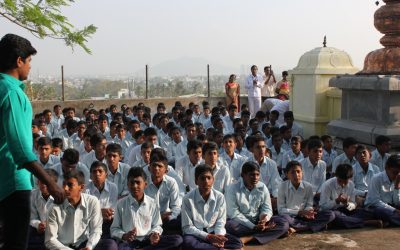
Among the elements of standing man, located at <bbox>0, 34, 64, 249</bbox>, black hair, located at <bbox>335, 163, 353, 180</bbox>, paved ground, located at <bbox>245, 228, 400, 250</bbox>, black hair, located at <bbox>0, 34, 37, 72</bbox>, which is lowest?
paved ground, located at <bbox>245, 228, 400, 250</bbox>

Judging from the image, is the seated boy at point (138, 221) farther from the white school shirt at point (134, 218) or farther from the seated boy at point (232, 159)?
the seated boy at point (232, 159)

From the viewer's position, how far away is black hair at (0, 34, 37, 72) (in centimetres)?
253

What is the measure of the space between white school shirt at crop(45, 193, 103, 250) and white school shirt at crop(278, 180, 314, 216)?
200cm

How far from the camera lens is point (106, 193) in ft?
16.1

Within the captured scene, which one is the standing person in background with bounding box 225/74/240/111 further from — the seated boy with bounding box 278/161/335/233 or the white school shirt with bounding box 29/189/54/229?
the white school shirt with bounding box 29/189/54/229

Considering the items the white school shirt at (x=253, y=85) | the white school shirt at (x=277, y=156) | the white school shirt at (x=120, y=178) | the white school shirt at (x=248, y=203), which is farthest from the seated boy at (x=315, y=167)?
the white school shirt at (x=253, y=85)

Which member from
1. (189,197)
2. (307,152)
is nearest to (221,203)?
(189,197)

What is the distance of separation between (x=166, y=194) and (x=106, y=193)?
62 centimetres

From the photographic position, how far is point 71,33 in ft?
26.9

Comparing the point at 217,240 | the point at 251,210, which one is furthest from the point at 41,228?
the point at 251,210

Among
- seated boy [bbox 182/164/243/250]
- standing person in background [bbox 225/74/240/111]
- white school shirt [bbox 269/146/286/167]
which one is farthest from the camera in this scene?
standing person in background [bbox 225/74/240/111]

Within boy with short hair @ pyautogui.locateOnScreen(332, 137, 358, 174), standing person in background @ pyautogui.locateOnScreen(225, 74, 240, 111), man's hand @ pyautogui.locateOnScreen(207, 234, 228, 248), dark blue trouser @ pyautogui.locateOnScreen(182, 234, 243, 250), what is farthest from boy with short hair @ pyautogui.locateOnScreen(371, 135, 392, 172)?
standing person in background @ pyautogui.locateOnScreen(225, 74, 240, 111)

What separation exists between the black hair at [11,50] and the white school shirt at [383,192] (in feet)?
13.1

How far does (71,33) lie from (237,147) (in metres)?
3.56
